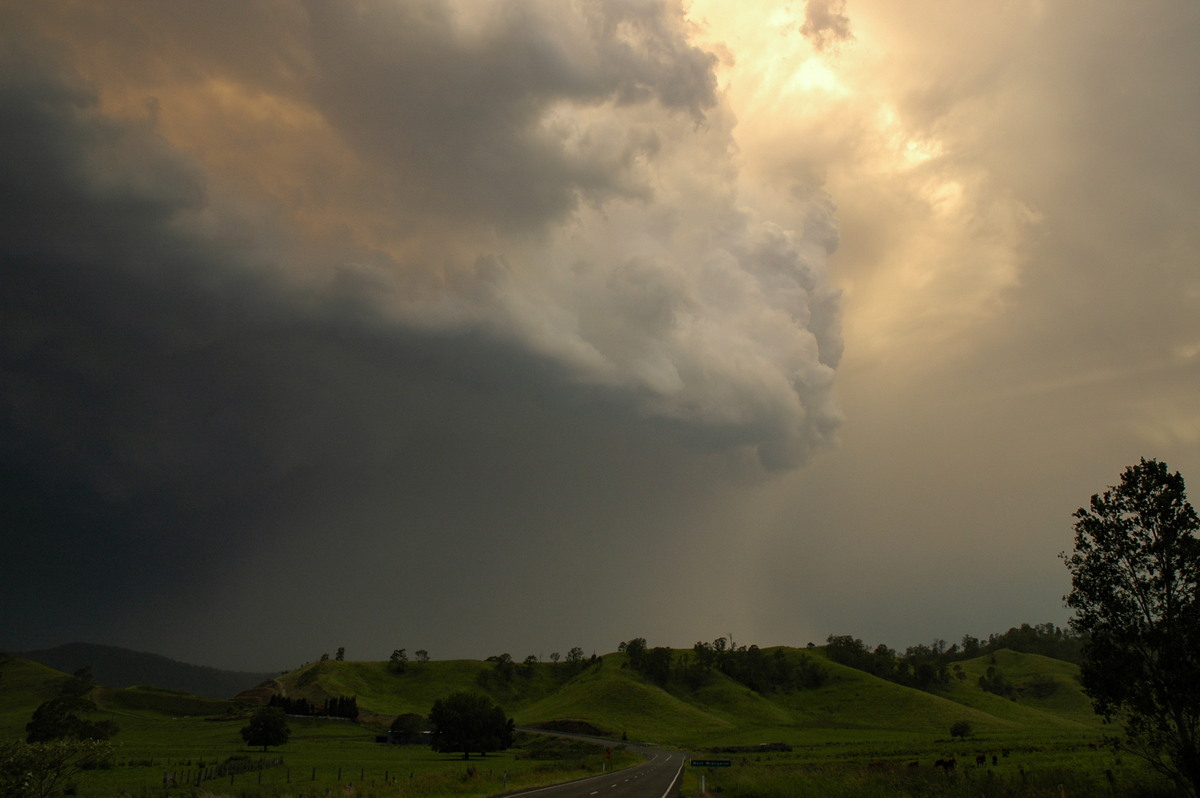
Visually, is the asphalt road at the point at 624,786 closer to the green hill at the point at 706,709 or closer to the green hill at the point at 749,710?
the green hill at the point at 749,710

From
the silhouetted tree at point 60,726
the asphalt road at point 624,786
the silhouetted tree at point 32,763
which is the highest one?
the silhouetted tree at point 32,763

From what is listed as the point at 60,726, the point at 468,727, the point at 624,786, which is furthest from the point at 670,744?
the point at 60,726

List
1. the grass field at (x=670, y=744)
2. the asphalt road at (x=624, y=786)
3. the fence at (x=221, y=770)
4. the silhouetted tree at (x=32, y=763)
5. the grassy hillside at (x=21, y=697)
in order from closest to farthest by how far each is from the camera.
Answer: the silhouetted tree at (x=32, y=763) < the grass field at (x=670, y=744) < the asphalt road at (x=624, y=786) < the fence at (x=221, y=770) < the grassy hillside at (x=21, y=697)

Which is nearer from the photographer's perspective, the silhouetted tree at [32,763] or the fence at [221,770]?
the silhouetted tree at [32,763]

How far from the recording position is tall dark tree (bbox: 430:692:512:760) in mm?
98125

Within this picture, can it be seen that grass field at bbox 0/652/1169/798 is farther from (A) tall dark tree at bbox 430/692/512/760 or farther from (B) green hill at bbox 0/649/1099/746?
(A) tall dark tree at bbox 430/692/512/760

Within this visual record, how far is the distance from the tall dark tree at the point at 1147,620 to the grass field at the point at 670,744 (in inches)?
121

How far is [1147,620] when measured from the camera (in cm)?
3212

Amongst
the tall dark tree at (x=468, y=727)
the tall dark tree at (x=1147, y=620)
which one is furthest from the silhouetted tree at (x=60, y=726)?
the tall dark tree at (x=1147, y=620)

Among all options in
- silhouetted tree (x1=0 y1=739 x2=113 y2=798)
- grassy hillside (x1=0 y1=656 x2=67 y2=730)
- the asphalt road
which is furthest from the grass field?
silhouetted tree (x1=0 y1=739 x2=113 y2=798)

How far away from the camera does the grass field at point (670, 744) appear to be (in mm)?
39844

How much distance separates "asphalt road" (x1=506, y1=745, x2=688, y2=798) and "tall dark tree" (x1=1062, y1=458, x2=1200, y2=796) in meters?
24.0

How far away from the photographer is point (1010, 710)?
180500mm

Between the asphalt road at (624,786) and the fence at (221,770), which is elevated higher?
the asphalt road at (624,786)
